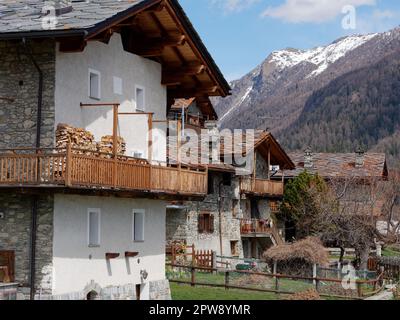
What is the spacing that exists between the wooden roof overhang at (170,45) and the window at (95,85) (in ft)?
3.45

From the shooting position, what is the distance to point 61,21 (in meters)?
22.5

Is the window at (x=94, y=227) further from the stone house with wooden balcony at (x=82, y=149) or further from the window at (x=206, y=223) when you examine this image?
the window at (x=206, y=223)

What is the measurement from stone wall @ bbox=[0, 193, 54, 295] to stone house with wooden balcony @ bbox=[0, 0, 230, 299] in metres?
0.03

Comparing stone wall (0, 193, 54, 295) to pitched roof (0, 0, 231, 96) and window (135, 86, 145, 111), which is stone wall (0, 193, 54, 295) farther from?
window (135, 86, 145, 111)

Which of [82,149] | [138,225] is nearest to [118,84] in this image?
[138,225]

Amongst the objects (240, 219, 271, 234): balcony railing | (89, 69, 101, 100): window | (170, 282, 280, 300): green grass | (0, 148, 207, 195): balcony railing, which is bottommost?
(170, 282, 280, 300): green grass

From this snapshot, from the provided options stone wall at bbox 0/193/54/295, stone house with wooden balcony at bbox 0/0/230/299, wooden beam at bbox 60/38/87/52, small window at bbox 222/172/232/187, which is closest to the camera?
stone house with wooden balcony at bbox 0/0/230/299

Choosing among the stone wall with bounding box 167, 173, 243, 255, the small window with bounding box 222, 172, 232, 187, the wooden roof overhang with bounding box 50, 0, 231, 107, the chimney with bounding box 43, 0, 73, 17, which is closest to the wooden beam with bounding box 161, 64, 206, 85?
the wooden roof overhang with bounding box 50, 0, 231, 107

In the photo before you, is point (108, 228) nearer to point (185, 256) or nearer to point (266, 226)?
point (185, 256)

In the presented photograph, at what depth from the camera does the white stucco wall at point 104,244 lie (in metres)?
23.0

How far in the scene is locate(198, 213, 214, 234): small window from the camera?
45.6m

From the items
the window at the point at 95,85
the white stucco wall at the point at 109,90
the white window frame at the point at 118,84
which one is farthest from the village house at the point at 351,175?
the window at the point at 95,85

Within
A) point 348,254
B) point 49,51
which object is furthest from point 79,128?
point 348,254
